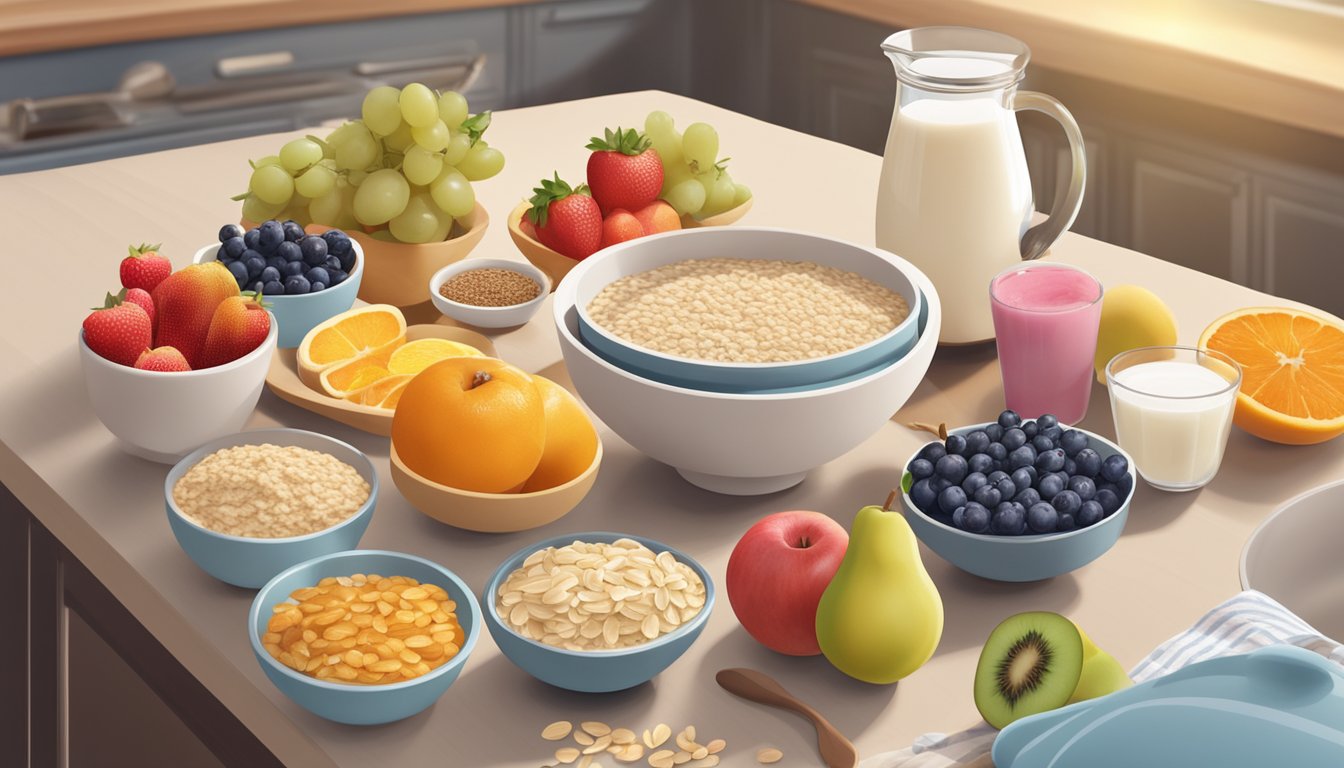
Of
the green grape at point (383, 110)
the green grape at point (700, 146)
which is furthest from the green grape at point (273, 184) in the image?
the green grape at point (700, 146)

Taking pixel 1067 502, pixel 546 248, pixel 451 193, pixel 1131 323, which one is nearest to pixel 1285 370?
pixel 1131 323

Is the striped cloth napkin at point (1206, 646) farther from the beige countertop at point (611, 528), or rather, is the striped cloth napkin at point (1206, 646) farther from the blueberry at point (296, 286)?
the blueberry at point (296, 286)

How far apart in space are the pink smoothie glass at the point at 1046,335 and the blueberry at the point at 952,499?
0.25 meters

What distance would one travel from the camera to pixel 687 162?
1.51 metres

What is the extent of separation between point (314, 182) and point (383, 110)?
0.11m

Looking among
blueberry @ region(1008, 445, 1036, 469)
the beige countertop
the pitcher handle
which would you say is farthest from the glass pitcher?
blueberry @ region(1008, 445, 1036, 469)

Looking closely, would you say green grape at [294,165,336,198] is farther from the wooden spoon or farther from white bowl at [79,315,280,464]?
the wooden spoon

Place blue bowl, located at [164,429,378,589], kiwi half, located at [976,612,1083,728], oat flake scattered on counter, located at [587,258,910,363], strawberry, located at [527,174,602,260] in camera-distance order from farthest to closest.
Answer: strawberry, located at [527,174,602,260] < oat flake scattered on counter, located at [587,258,910,363] < blue bowl, located at [164,429,378,589] < kiwi half, located at [976,612,1083,728]

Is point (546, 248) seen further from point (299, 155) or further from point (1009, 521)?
point (1009, 521)

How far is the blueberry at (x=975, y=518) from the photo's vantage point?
38.5 inches

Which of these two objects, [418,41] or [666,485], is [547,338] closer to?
[666,485]

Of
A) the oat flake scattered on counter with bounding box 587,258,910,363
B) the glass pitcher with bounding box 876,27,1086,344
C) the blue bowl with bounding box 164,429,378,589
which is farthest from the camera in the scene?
the glass pitcher with bounding box 876,27,1086,344

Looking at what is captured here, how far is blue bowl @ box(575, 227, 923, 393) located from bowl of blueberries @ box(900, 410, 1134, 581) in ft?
0.31

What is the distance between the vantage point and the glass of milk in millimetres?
Result: 1100
